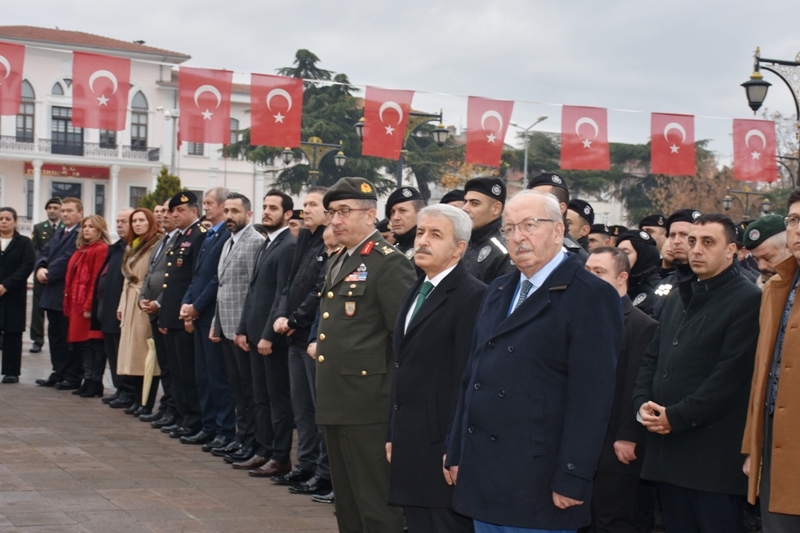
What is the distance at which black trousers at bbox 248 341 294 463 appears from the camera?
794 cm

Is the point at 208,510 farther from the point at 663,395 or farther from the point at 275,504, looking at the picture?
the point at 663,395

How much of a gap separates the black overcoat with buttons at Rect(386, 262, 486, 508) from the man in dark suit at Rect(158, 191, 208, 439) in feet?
16.4

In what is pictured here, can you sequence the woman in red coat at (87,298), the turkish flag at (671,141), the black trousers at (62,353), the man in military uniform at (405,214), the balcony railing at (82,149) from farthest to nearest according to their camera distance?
1. the balcony railing at (82,149)
2. the turkish flag at (671,141)
3. the black trousers at (62,353)
4. the woman in red coat at (87,298)
5. the man in military uniform at (405,214)

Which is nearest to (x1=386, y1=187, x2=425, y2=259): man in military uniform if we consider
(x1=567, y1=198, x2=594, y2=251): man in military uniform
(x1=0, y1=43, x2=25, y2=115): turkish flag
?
(x1=567, y1=198, x2=594, y2=251): man in military uniform

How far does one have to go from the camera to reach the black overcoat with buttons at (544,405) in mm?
3766

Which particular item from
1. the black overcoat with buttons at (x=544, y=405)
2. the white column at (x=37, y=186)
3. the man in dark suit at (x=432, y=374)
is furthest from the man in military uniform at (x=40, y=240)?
the white column at (x=37, y=186)

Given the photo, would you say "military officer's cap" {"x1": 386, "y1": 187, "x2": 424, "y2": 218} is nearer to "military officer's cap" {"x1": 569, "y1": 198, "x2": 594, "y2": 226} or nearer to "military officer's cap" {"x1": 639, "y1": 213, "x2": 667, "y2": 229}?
"military officer's cap" {"x1": 569, "y1": 198, "x2": 594, "y2": 226}

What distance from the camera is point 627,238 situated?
718 cm

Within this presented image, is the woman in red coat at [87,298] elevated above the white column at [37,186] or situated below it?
below

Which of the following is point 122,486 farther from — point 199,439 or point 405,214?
point 405,214

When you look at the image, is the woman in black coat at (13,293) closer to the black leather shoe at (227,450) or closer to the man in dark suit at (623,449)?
the black leather shoe at (227,450)

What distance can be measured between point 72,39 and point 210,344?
5718cm

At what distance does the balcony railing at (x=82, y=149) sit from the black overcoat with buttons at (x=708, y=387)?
6014cm

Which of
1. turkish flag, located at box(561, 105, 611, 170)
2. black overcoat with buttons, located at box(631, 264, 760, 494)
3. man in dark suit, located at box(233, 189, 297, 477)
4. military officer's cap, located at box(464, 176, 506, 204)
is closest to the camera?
black overcoat with buttons, located at box(631, 264, 760, 494)
